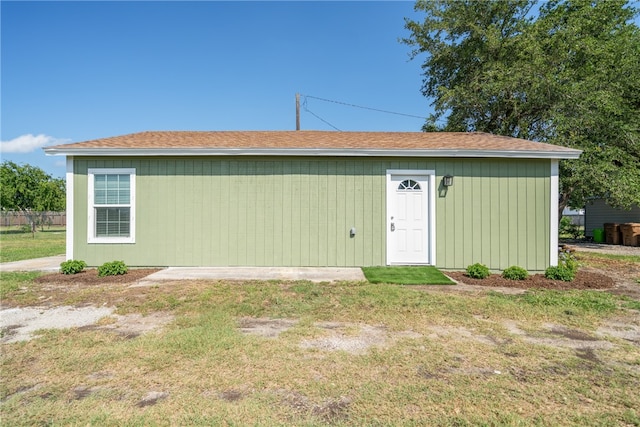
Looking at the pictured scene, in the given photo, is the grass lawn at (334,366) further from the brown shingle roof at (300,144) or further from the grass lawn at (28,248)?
the grass lawn at (28,248)

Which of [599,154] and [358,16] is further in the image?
[358,16]

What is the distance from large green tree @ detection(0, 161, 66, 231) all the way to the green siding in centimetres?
2133

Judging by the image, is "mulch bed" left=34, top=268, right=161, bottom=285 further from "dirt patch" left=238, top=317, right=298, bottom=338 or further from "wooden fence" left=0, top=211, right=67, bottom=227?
"wooden fence" left=0, top=211, right=67, bottom=227

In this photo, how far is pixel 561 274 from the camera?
5941mm

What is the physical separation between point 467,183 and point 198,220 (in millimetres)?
5972

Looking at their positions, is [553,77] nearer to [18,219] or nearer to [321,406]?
[321,406]

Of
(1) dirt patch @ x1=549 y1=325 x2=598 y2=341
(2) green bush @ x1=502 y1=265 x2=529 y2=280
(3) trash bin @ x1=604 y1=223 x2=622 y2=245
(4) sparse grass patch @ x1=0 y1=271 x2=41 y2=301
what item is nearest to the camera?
(1) dirt patch @ x1=549 y1=325 x2=598 y2=341

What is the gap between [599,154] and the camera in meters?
10.6

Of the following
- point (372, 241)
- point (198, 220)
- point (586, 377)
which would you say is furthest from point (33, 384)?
point (372, 241)

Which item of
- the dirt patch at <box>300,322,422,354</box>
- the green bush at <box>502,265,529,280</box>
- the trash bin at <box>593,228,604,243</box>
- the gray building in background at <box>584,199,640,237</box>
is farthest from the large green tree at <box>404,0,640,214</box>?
the dirt patch at <box>300,322,422,354</box>

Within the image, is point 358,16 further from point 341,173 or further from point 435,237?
point 435,237

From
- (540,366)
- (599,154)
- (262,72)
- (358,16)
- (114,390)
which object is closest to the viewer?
A: (114,390)

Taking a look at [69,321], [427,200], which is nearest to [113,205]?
[69,321]

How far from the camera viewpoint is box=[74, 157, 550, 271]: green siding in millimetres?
6891
